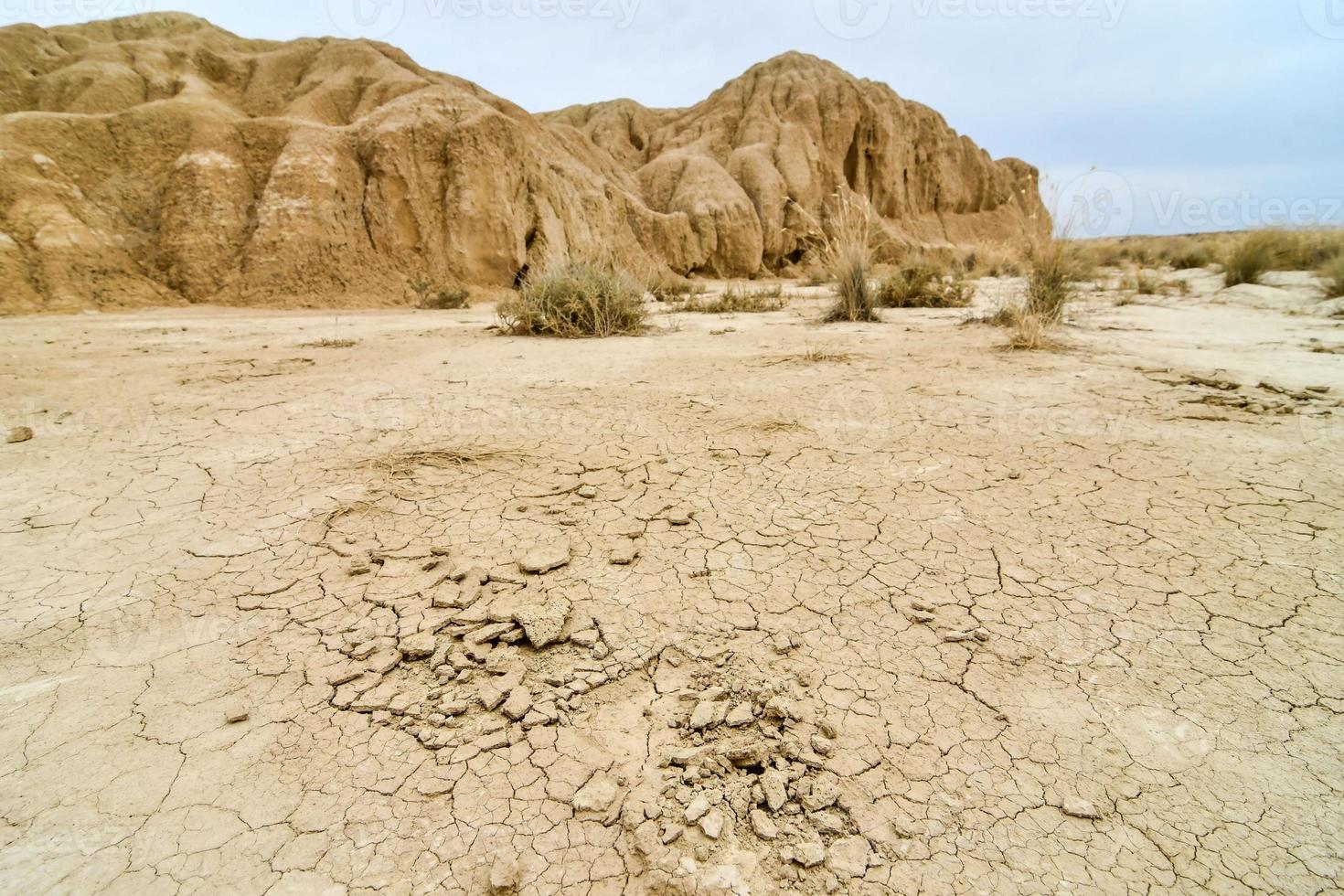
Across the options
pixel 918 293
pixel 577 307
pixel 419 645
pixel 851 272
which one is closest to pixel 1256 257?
pixel 918 293

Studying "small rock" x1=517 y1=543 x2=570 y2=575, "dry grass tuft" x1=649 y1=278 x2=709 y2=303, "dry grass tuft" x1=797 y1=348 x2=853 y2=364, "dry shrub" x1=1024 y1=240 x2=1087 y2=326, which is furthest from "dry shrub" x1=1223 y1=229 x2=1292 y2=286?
"small rock" x1=517 y1=543 x2=570 y2=575

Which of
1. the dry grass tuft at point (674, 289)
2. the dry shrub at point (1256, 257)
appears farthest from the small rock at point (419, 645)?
the dry shrub at point (1256, 257)

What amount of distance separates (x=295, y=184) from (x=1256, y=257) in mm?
13417

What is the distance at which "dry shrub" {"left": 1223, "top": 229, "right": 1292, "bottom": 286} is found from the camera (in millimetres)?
7836

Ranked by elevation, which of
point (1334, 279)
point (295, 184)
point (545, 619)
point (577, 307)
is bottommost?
point (545, 619)

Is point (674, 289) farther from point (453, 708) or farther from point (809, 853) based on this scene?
point (809, 853)

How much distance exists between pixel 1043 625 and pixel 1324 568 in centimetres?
85

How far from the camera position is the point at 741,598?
4.99 feet

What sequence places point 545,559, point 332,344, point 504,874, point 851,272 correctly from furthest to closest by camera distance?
point 851,272 < point 332,344 < point 545,559 < point 504,874

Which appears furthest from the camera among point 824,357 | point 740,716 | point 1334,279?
point 1334,279

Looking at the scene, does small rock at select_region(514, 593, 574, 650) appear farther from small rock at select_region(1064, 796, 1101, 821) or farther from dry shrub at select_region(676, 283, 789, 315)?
dry shrub at select_region(676, 283, 789, 315)

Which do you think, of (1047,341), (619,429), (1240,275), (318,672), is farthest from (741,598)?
(1240,275)

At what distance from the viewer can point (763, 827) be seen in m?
0.96

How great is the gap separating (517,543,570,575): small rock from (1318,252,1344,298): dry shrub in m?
8.62
